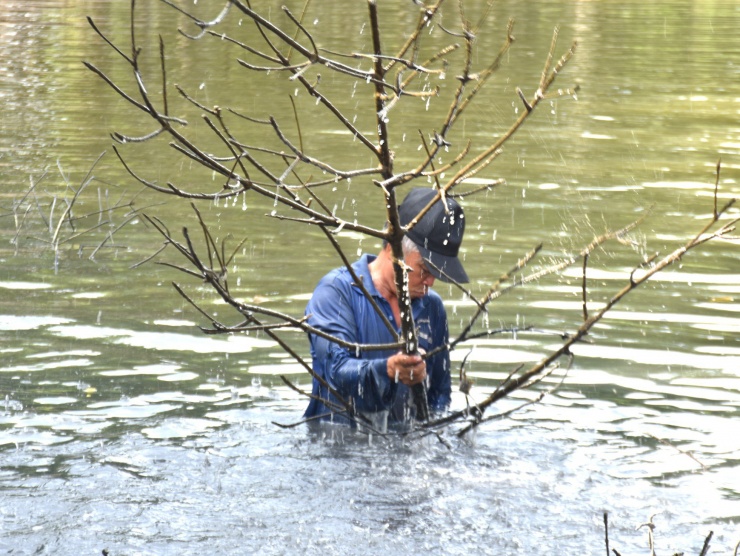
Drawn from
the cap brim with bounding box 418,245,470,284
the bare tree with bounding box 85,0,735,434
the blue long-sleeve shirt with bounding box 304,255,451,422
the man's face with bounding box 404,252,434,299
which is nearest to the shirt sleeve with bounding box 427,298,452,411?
the blue long-sleeve shirt with bounding box 304,255,451,422

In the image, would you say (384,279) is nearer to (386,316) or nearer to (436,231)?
(386,316)

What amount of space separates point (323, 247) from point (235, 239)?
0.85 meters

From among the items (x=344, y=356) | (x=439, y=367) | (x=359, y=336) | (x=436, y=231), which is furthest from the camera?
(x=439, y=367)

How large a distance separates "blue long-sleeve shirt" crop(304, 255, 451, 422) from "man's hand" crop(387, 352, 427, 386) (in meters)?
0.11

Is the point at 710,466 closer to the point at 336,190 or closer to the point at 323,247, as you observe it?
the point at 323,247

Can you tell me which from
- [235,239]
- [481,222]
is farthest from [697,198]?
[235,239]

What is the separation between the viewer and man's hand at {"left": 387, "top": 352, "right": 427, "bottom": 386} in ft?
20.7

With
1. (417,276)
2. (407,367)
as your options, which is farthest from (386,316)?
(407,367)

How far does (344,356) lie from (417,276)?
550 millimetres

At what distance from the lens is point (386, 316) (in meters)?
6.78

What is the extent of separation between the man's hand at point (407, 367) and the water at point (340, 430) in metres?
0.62

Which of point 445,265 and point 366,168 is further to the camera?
point 366,168

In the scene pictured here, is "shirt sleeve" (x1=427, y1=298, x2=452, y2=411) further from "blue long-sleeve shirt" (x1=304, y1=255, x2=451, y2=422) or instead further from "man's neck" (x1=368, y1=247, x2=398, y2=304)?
"man's neck" (x1=368, y1=247, x2=398, y2=304)

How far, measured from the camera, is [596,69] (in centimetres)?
2584
